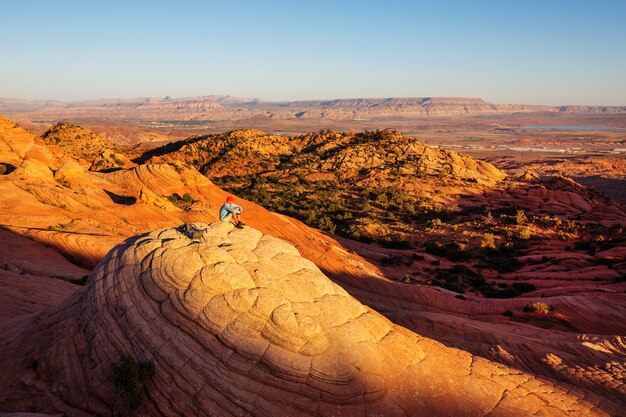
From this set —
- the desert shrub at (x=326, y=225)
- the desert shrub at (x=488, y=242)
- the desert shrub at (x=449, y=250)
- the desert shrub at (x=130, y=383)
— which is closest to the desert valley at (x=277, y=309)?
the desert shrub at (x=130, y=383)

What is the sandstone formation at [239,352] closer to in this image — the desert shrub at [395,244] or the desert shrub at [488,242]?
the desert shrub at [395,244]

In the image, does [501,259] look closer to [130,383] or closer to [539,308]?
[539,308]

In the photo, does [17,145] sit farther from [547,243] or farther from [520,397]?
[547,243]

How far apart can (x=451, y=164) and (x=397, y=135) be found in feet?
54.0

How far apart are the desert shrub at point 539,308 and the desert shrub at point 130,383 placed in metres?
19.6

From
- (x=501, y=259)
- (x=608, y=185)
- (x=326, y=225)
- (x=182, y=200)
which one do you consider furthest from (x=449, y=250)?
Result: (x=608, y=185)

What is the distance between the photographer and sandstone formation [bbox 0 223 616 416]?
8.40 m

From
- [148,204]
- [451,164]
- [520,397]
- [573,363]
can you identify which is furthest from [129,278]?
[451,164]

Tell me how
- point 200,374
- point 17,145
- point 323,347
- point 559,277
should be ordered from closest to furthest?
point 200,374 < point 323,347 < point 559,277 < point 17,145

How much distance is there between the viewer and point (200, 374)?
8.41m

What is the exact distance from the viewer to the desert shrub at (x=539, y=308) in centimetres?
2085

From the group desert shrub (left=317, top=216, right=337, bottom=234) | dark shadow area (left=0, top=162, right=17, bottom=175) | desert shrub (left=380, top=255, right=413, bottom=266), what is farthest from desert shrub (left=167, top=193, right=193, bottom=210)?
desert shrub (left=380, top=255, right=413, bottom=266)

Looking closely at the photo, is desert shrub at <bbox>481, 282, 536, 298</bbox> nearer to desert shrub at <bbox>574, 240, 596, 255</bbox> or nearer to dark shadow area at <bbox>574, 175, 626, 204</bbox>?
desert shrub at <bbox>574, 240, 596, 255</bbox>

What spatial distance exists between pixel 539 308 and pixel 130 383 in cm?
2019
